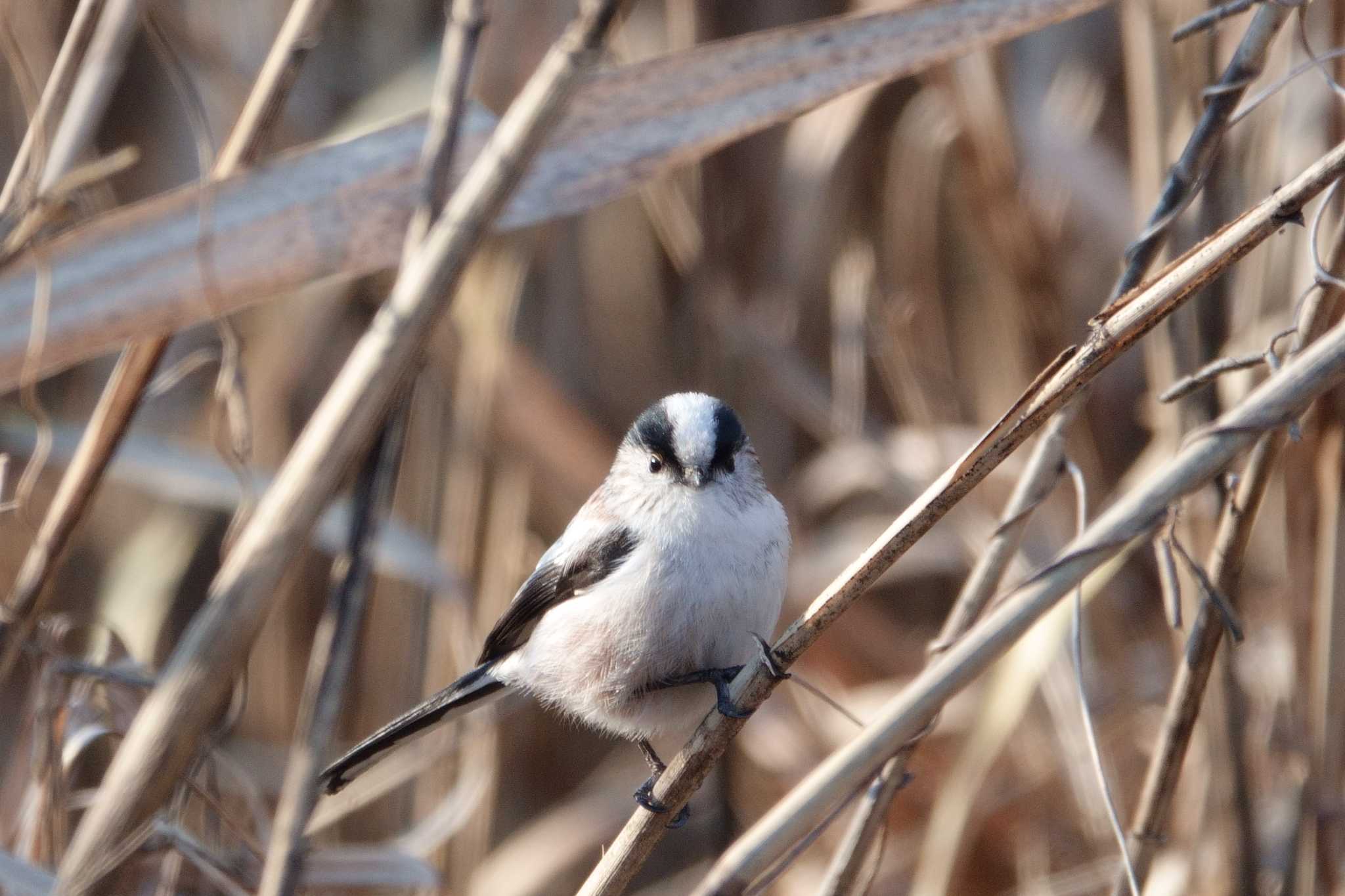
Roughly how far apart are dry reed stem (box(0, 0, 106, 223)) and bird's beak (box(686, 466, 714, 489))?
2.74ft

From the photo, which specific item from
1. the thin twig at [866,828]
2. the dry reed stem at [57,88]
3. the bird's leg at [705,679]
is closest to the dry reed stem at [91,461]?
the dry reed stem at [57,88]

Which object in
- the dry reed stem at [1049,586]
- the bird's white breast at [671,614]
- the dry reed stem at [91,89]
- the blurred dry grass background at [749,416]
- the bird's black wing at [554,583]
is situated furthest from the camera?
the blurred dry grass background at [749,416]

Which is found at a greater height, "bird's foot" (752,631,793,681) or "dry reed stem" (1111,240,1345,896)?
"bird's foot" (752,631,793,681)

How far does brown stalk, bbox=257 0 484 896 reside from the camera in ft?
3.13

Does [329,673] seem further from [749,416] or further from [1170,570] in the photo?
[749,416]

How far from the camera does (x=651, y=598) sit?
57.7 inches

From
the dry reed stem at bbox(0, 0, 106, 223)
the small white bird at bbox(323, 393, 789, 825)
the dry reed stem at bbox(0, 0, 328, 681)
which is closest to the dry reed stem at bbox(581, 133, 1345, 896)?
the small white bird at bbox(323, 393, 789, 825)

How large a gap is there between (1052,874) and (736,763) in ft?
2.25

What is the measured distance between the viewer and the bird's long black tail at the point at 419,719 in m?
1.41

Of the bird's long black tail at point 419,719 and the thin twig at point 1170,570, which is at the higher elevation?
the bird's long black tail at point 419,719

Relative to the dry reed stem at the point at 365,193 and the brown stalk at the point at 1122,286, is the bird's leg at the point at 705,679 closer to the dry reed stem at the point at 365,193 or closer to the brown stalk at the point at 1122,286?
the brown stalk at the point at 1122,286

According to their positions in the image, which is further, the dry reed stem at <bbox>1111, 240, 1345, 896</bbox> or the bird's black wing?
the bird's black wing

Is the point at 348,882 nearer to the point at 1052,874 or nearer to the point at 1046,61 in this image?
the point at 1052,874

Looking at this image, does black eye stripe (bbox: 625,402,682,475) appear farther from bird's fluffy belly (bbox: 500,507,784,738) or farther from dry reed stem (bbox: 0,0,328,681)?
dry reed stem (bbox: 0,0,328,681)
